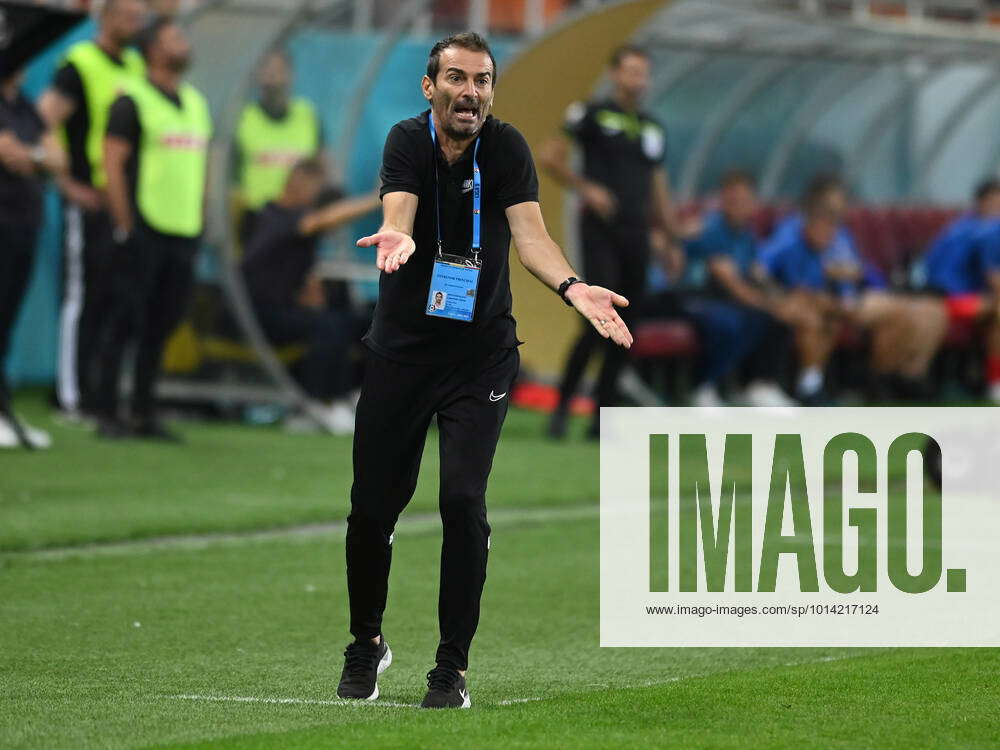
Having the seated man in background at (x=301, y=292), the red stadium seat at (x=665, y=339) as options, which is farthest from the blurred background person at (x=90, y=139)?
the red stadium seat at (x=665, y=339)

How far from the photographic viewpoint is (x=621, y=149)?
12.8m

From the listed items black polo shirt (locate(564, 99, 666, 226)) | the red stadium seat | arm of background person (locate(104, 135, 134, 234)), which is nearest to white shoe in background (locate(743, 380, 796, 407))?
the red stadium seat

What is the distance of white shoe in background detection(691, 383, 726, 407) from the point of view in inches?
592

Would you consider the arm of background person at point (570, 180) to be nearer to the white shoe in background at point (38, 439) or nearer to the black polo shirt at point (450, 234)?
the white shoe in background at point (38, 439)

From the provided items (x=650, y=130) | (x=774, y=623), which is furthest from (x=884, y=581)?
(x=650, y=130)

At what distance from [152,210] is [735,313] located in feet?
17.5

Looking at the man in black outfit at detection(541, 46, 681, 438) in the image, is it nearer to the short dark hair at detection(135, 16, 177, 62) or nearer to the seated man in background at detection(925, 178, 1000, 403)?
the short dark hair at detection(135, 16, 177, 62)

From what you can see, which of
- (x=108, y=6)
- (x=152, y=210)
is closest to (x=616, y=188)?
(x=152, y=210)

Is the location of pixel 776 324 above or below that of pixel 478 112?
below

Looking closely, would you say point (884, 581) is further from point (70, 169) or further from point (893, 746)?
point (70, 169)

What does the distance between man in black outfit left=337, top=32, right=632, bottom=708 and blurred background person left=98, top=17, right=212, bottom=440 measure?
21.2 feet

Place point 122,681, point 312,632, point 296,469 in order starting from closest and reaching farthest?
point 122,681
point 312,632
point 296,469

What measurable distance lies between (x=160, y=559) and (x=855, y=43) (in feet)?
42.6

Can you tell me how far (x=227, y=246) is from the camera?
43.4 feet
